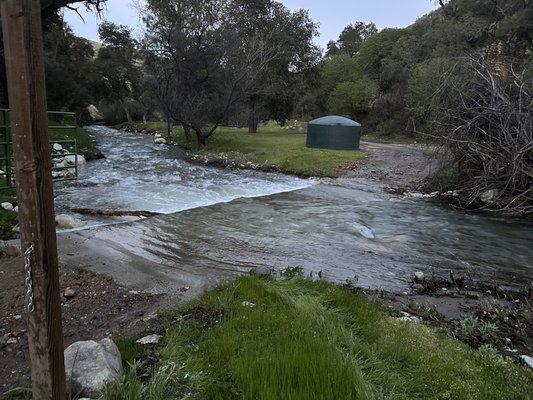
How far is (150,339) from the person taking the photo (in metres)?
3.58

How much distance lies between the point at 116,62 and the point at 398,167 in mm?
30179

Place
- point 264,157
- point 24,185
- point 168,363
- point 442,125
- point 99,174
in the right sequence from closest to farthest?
point 24,185
point 168,363
point 442,125
point 99,174
point 264,157

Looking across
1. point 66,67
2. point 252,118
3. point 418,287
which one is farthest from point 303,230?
point 66,67

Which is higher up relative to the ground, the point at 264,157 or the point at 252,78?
the point at 252,78

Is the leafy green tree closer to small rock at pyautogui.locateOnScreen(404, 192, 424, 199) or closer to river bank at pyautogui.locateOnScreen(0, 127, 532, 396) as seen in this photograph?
small rock at pyautogui.locateOnScreen(404, 192, 424, 199)

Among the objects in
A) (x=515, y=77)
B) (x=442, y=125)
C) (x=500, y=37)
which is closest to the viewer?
(x=515, y=77)

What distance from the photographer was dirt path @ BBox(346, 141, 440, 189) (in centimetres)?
1520

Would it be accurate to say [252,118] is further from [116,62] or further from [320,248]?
[320,248]

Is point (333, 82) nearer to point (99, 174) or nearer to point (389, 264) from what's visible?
point (99, 174)

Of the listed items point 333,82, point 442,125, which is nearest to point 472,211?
point 442,125

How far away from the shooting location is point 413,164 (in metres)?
18.0

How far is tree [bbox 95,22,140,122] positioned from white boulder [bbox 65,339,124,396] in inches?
1515

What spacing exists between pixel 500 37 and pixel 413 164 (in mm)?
9823

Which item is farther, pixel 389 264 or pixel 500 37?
pixel 500 37
